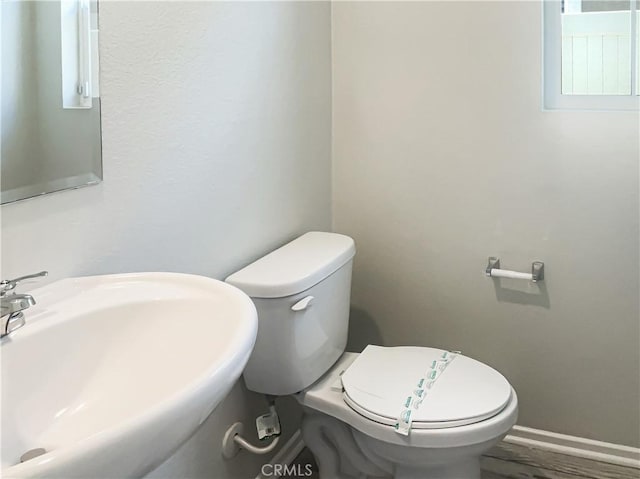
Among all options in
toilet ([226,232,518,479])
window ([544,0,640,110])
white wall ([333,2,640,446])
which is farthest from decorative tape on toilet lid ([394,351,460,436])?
window ([544,0,640,110])

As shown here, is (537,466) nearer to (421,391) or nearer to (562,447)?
(562,447)

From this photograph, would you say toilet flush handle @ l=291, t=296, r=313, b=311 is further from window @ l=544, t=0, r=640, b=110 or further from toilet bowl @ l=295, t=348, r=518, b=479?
window @ l=544, t=0, r=640, b=110

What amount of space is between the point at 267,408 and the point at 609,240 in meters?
1.14

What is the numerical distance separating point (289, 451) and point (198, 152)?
3.50ft

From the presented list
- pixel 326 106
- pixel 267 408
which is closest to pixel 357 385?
pixel 267 408

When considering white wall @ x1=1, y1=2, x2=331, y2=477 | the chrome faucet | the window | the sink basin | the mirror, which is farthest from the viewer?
the window

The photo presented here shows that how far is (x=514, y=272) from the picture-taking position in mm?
2172

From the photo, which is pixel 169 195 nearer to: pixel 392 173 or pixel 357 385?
pixel 357 385

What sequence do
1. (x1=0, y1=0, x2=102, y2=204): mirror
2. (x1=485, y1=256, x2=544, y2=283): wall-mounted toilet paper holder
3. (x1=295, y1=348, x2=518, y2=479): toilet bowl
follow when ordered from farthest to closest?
(x1=485, y1=256, x2=544, y2=283): wall-mounted toilet paper holder → (x1=295, y1=348, x2=518, y2=479): toilet bowl → (x1=0, y1=0, x2=102, y2=204): mirror

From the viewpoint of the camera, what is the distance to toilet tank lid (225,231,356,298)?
5.52 feet

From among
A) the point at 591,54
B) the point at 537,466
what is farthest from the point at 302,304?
the point at 591,54

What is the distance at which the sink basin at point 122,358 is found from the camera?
872 mm

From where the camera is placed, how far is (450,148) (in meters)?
2.22

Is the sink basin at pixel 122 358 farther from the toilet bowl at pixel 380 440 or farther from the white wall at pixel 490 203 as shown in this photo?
the white wall at pixel 490 203
